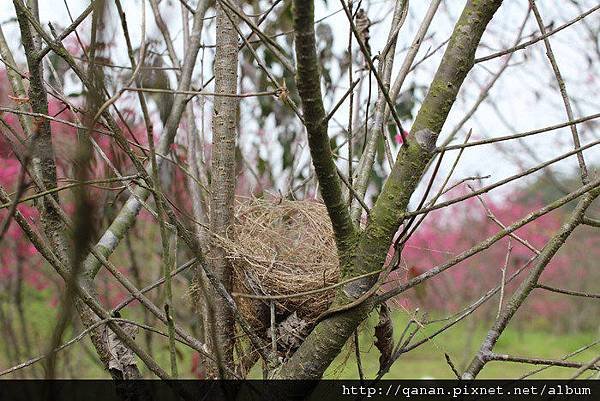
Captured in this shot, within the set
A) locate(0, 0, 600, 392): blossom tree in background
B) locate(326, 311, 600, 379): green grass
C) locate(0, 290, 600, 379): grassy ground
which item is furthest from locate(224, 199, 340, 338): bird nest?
locate(326, 311, 600, 379): green grass

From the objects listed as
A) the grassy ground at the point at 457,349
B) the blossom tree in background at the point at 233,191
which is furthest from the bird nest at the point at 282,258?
the grassy ground at the point at 457,349

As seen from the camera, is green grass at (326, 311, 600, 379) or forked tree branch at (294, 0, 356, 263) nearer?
forked tree branch at (294, 0, 356, 263)

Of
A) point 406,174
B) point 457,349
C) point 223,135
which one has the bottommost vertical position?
point 406,174

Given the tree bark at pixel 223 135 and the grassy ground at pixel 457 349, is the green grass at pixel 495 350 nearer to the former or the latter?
the grassy ground at pixel 457 349

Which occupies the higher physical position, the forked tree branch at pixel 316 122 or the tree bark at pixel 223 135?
the tree bark at pixel 223 135

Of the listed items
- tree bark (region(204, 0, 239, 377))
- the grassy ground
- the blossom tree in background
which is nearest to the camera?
the blossom tree in background

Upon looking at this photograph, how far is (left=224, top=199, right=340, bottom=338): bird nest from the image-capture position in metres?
1.49

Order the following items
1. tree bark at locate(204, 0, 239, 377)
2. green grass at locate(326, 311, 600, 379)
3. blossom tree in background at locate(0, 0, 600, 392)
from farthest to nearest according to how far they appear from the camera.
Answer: green grass at locate(326, 311, 600, 379)
tree bark at locate(204, 0, 239, 377)
blossom tree in background at locate(0, 0, 600, 392)

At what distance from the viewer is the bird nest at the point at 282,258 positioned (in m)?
1.49

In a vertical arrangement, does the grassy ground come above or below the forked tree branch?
above

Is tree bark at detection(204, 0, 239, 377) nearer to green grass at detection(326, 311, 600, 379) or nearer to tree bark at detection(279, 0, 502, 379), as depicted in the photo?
tree bark at detection(279, 0, 502, 379)

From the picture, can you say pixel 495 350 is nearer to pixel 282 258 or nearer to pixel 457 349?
pixel 457 349

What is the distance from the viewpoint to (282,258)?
5.66 ft

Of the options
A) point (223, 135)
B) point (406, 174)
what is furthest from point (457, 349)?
point (406, 174)
